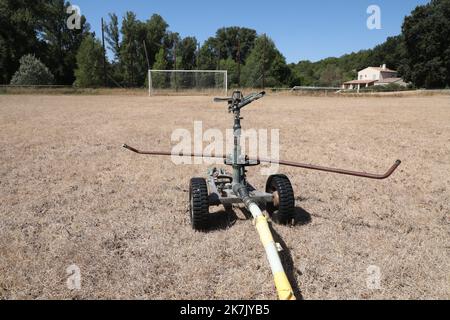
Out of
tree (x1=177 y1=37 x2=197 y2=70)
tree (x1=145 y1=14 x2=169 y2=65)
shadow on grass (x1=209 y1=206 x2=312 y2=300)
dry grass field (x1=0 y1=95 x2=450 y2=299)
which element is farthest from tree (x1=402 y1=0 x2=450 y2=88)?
shadow on grass (x1=209 y1=206 x2=312 y2=300)

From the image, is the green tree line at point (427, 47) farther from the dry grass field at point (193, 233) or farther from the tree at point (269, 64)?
the dry grass field at point (193, 233)

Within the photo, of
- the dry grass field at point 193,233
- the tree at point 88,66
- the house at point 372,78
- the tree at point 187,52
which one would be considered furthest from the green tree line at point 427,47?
the dry grass field at point 193,233

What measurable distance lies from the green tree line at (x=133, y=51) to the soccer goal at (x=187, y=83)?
1168 centimetres

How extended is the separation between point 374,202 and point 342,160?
258cm

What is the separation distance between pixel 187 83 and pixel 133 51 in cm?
3598

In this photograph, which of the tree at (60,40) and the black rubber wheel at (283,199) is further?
the tree at (60,40)

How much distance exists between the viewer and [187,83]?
37406 mm

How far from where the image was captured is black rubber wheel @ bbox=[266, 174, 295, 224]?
3.62 m

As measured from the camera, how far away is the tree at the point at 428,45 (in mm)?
59219

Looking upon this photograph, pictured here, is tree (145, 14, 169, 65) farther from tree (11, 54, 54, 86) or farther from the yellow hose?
the yellow hose

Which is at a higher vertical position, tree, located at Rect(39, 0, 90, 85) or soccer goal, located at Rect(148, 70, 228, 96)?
Answer: tree, located at Rect(39, 0, 90, 85)

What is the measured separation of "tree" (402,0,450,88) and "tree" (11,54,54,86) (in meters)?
58.7

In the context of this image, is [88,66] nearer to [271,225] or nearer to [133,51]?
[133,51]
